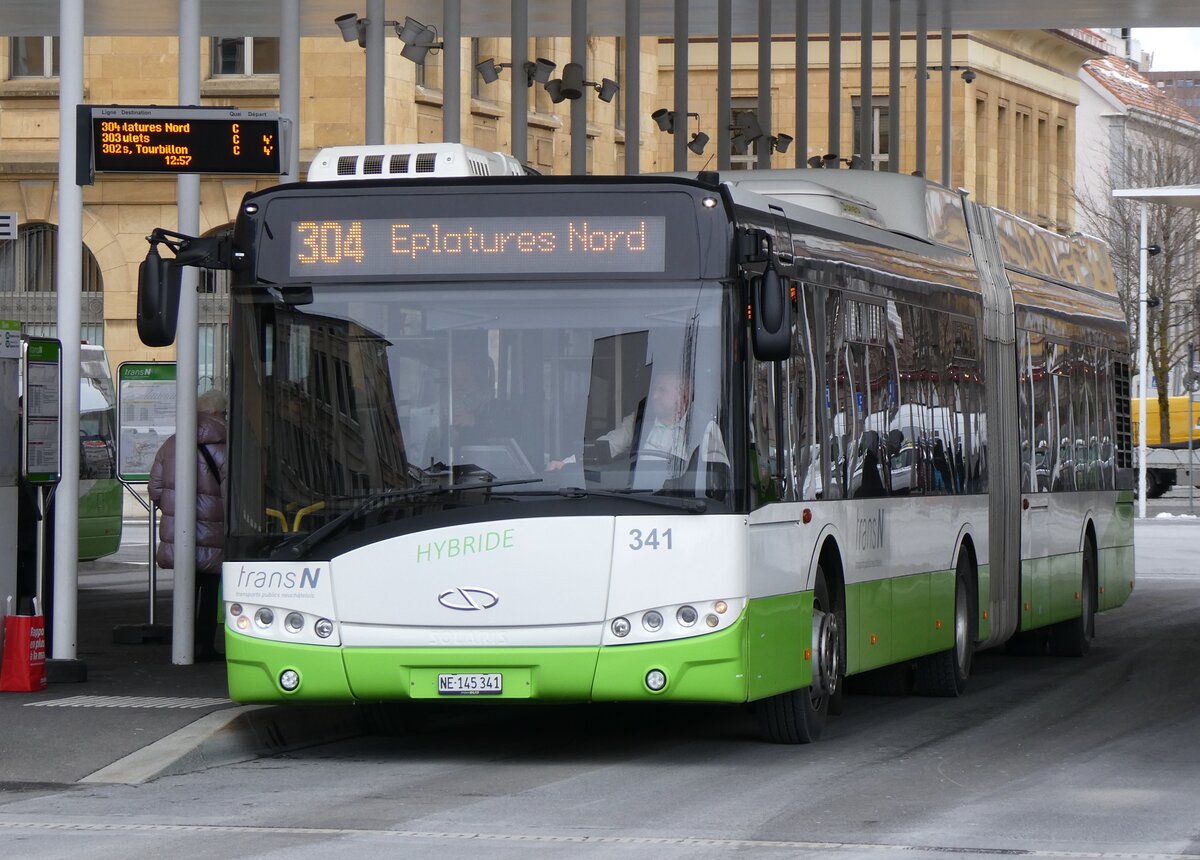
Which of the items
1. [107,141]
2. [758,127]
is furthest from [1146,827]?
[758,127]

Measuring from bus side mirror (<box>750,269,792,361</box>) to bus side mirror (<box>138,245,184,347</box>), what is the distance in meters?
2.66

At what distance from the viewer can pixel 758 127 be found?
94.2 ft

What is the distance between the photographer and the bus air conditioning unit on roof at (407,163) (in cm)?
1271

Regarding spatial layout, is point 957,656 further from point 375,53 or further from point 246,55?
point 246,55

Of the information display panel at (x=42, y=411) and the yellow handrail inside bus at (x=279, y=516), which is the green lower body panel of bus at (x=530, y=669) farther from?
the information display panel at (x=42, y=411)

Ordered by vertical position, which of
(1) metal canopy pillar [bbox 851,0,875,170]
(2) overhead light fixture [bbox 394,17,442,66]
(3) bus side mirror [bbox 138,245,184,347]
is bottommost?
(3) bus side mirror [bbox 138,245,184,347]

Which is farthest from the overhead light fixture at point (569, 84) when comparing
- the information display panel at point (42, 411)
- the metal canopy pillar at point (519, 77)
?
the information display panel at point (42, 411)

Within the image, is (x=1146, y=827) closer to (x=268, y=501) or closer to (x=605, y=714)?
(x=268, y=501)

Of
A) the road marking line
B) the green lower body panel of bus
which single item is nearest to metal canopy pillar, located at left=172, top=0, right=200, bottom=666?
the green lower body panel of bus

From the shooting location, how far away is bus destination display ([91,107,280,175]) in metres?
15.2

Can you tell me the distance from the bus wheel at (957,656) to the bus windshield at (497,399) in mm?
4871

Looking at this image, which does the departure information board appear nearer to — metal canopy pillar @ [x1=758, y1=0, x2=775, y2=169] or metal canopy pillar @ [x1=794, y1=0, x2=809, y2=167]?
metal canopy pillar @ [x1=758, y1=0, x2=775, y2=169]

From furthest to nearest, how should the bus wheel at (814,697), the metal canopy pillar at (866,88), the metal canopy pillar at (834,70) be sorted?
the metal canopy pillar at (866,88)
the metal canopy pillar at (834,70)
the bus wheel at (814,697)

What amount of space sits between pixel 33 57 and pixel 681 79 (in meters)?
17.1
